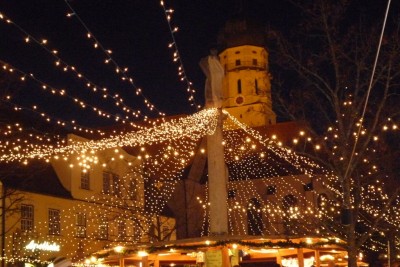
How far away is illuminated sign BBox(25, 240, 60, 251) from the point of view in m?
27.6

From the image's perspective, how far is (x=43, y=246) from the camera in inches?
1123

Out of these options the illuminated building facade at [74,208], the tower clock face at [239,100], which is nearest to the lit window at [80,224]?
the illuminated building facade at [74,208]

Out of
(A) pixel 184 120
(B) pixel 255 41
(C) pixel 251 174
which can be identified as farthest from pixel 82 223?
(B) pixel 255 41

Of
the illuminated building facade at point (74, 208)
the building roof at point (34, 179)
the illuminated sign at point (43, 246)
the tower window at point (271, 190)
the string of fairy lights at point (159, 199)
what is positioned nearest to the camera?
the building roof at point (34, 179)

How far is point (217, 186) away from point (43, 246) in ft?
43.8

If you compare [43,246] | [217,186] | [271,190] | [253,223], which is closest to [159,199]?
[253,223]

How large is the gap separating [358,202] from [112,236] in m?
17.2

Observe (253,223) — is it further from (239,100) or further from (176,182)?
(239,100)

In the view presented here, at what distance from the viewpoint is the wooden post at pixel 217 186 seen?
17875 mm

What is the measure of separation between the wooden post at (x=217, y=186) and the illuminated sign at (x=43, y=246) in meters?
12.4

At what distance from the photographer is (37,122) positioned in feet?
101

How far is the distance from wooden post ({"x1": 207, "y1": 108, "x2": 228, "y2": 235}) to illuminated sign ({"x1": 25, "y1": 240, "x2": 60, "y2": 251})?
12393 millimetres

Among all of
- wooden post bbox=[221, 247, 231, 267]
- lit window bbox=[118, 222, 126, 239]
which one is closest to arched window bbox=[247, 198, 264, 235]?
lit window bbox=[118, 222, 126, 239]

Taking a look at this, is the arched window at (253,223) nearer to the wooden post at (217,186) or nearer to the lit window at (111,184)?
the lit window at (111,184)
